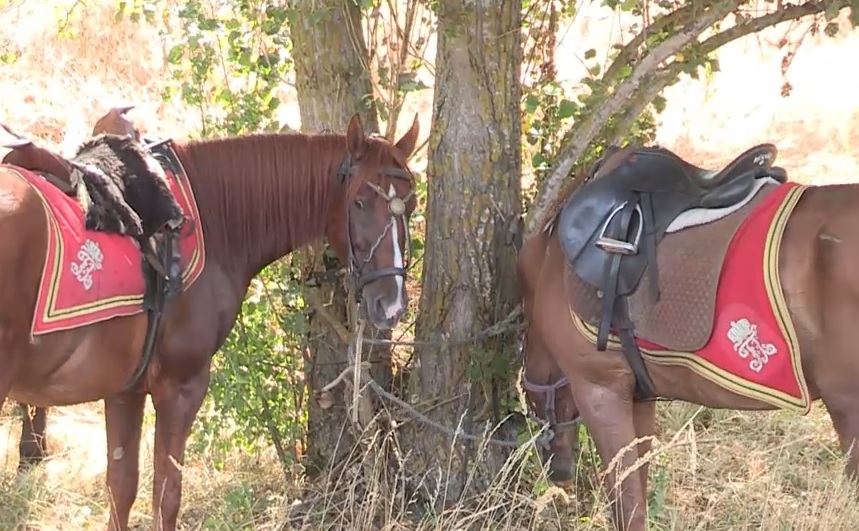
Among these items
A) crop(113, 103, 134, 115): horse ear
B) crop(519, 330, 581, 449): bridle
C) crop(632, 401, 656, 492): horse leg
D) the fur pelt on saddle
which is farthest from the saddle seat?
crop(113, 103, 134, 115): horse ear

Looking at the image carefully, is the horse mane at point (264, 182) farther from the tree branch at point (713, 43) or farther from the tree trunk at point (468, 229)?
the tree branch at point (713, 43)

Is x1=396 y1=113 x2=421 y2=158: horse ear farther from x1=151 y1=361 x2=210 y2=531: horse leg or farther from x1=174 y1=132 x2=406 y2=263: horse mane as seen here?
x1=151 y1=361 x2=210 y2=531: horse leg

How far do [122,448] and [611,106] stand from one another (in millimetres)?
2386

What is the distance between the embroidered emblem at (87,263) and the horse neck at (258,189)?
0.55 metres

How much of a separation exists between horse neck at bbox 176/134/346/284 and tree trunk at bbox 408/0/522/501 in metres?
0.53

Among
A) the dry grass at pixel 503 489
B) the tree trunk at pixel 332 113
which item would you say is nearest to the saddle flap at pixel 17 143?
the dry grass at pixel 503 489

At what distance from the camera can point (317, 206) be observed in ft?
11.5

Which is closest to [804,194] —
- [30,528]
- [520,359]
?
[520,359]

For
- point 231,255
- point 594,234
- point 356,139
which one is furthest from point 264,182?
point 594,234

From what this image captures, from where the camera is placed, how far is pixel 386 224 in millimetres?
3324

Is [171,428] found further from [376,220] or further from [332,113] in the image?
[332,113]

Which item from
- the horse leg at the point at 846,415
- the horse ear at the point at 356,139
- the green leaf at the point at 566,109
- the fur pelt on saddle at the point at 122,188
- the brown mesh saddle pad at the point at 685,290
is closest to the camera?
the horse leg at the point at 846,415

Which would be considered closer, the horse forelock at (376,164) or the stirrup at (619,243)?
the stirrup at (619,243)

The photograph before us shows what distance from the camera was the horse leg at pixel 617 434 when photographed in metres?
3.09
